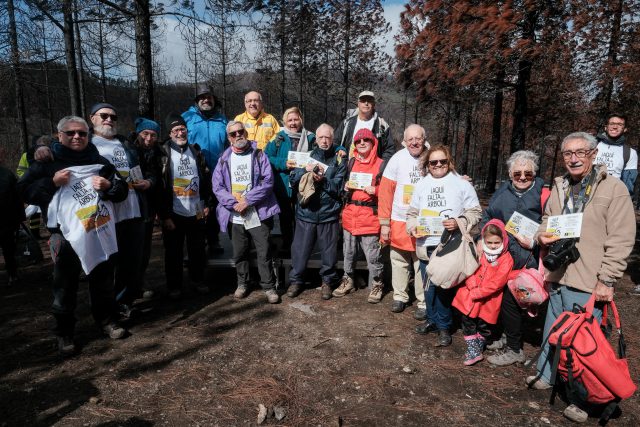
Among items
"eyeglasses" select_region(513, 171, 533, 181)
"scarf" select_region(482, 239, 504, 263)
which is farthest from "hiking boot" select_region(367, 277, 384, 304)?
"eyeglasses" select_region(513, 171, 533, 181)

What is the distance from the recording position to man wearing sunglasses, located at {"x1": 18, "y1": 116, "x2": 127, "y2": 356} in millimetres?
3348

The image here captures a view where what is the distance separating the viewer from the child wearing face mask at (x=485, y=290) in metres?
3.43

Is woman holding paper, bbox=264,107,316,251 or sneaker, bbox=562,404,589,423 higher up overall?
woman holding paper, bbox=264,107,316,251

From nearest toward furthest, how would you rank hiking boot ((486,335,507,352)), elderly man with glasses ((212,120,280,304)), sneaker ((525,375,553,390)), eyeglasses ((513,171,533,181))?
1. sneaker ((525,375,553,390))
2. eyeglasses ((513,171,533,181))
3. hiking boot ((486,335,507,352))
4. elderly man with glasses ((212,120,280,304))

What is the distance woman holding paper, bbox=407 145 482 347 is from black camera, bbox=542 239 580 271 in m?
0.91

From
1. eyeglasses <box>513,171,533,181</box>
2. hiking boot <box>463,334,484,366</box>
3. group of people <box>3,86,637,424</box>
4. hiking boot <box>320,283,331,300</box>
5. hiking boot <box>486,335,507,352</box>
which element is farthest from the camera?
hiking boot <box>320,283,331,300</box>

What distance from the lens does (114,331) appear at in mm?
3902

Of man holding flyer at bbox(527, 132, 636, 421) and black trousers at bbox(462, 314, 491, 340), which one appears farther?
black trousers at bbox(462, 314, 491, 340)

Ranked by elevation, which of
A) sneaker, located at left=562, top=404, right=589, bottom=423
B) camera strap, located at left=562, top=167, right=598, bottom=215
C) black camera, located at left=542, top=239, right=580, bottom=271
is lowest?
sneaker, located at left=562, top=404, right=589, bottom=423

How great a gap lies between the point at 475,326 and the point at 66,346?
3.84 m

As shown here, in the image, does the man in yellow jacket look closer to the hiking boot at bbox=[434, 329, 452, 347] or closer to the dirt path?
the dirt path

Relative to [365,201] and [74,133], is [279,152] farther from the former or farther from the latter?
[74,133]

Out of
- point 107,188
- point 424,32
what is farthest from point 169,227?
point 424,32

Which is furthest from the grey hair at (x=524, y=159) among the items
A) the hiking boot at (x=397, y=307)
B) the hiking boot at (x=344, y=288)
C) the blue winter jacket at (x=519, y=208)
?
the hiking boot at (x=344, y=288)
